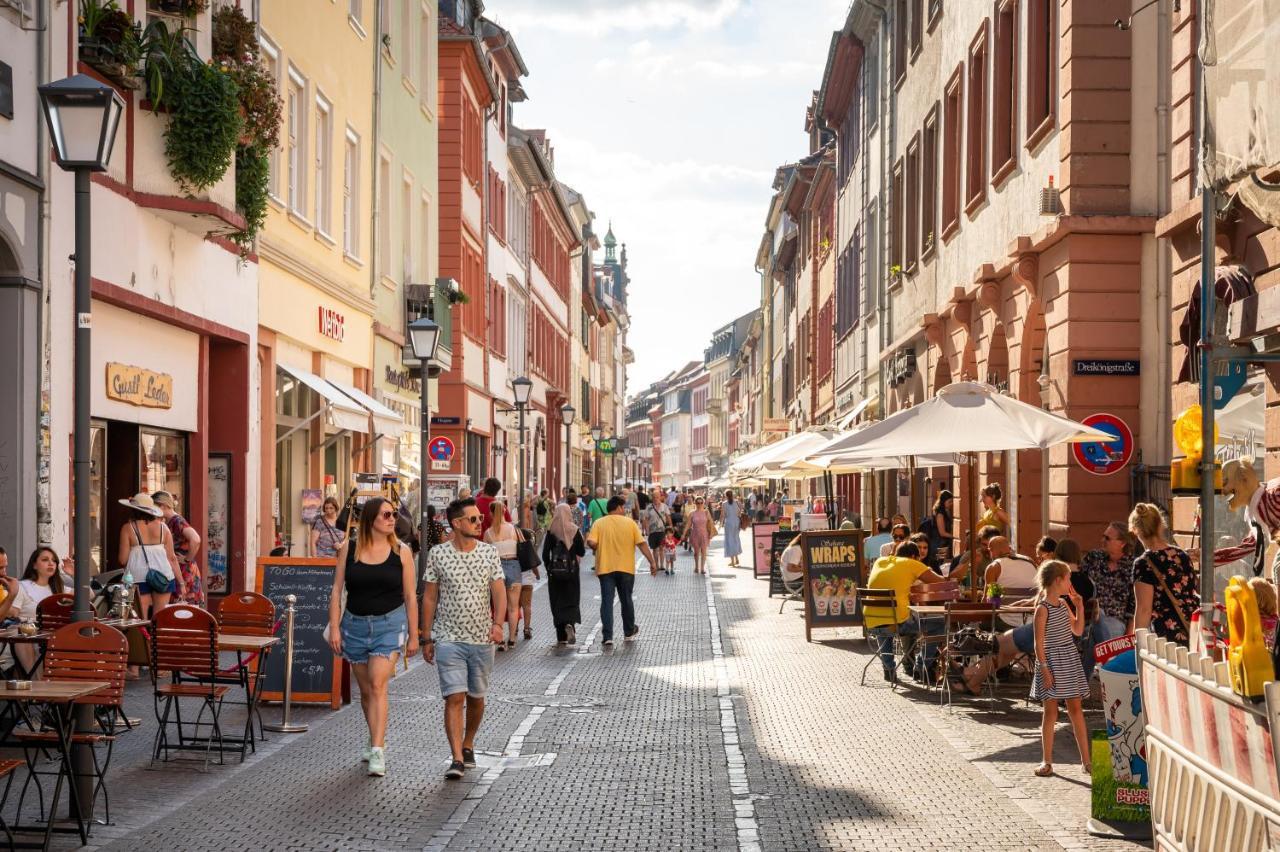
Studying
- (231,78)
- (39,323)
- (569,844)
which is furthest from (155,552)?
(569,844)

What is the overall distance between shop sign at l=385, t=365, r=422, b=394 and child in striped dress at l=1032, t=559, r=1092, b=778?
21492 mm

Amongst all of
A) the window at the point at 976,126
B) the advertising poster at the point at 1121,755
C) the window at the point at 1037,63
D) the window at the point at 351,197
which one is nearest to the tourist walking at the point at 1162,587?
the advertising poster at the point at 1121,755

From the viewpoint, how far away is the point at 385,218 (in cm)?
3172

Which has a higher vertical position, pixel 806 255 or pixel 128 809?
pixel 806 255

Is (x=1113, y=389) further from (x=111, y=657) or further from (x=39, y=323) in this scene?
(x=111, y=657)

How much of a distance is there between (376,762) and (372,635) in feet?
2.62

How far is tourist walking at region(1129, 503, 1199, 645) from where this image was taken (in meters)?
11.5

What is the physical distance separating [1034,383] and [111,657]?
14745mm

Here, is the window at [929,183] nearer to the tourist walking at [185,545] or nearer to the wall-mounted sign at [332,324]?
the wall-mounted sign at [332,324]

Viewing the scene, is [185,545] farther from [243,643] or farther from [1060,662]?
[1060,662]

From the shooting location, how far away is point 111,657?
30.8 feet

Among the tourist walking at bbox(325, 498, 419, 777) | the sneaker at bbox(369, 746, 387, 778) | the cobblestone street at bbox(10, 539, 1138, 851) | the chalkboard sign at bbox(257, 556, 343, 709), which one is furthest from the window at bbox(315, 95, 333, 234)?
the sneaker at bbox(369, 746, 387, 778)

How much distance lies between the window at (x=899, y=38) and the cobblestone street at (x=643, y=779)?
63.6 feet

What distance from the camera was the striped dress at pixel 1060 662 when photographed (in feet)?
36.3
